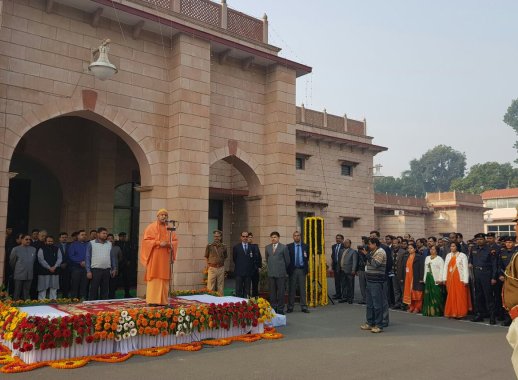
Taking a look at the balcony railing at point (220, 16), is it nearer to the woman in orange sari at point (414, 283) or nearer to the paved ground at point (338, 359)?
the woman in orange sari at point (414, 283)

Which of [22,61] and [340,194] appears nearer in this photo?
[22,61]

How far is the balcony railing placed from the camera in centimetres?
1154

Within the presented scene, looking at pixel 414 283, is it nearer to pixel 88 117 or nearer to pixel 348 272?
pixel 348 272

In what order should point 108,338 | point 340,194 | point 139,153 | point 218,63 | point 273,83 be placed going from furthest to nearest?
point 340,194 < point 273,83 < point 218,63 < point 139,153 < point 108,338

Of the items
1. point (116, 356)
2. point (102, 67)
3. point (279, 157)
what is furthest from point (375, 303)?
point (102, 67)

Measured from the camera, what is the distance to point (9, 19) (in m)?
9.41

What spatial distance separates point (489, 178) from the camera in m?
61.2

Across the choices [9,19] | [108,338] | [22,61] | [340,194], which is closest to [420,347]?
[108,338]

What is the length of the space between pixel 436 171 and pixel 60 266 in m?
78.6

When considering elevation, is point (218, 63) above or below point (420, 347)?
above

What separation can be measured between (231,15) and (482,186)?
56.7 meters

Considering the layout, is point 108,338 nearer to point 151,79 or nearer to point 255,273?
point 255,273

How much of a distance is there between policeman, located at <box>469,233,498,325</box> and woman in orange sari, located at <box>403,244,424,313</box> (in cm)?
126

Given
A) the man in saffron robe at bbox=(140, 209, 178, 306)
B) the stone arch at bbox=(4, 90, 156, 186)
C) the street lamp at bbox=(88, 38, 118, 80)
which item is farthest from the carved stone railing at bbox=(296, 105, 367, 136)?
the man in saffron robe at bbox=(140, 209, 178, 306)
